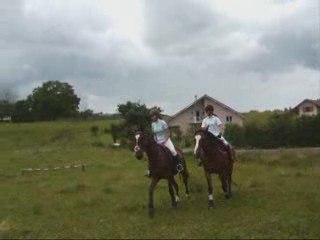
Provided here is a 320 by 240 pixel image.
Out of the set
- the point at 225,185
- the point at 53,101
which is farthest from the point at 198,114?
the point at 225,185

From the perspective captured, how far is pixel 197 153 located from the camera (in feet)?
59.3

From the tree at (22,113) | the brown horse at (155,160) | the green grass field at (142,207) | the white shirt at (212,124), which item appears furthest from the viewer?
the tree at (22,113)

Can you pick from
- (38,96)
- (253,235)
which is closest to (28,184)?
(253,235)

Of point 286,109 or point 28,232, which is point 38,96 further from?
point 28,232

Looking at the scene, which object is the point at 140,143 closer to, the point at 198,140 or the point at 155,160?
the point at 155,160

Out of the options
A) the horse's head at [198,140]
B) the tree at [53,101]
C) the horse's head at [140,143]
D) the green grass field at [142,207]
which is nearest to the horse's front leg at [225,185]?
the green grass field at [142,207]

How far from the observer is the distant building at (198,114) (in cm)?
9300

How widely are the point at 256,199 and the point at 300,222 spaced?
4620 mm

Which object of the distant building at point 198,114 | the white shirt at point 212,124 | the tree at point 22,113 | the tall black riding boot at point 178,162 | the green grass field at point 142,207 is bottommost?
the green grass field at point 142,207

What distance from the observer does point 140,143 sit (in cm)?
1717

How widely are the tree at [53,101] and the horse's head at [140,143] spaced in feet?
376

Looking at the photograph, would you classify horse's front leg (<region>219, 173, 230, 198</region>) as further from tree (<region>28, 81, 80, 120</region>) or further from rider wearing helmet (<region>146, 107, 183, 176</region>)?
tree (<region>28, 81, 80, 120</region>)

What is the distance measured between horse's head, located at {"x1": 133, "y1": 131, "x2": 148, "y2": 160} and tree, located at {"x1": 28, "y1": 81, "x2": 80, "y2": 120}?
115 meters

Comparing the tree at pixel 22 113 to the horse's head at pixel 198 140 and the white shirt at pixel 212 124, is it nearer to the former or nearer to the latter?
the white shirt at pixel 212 124
